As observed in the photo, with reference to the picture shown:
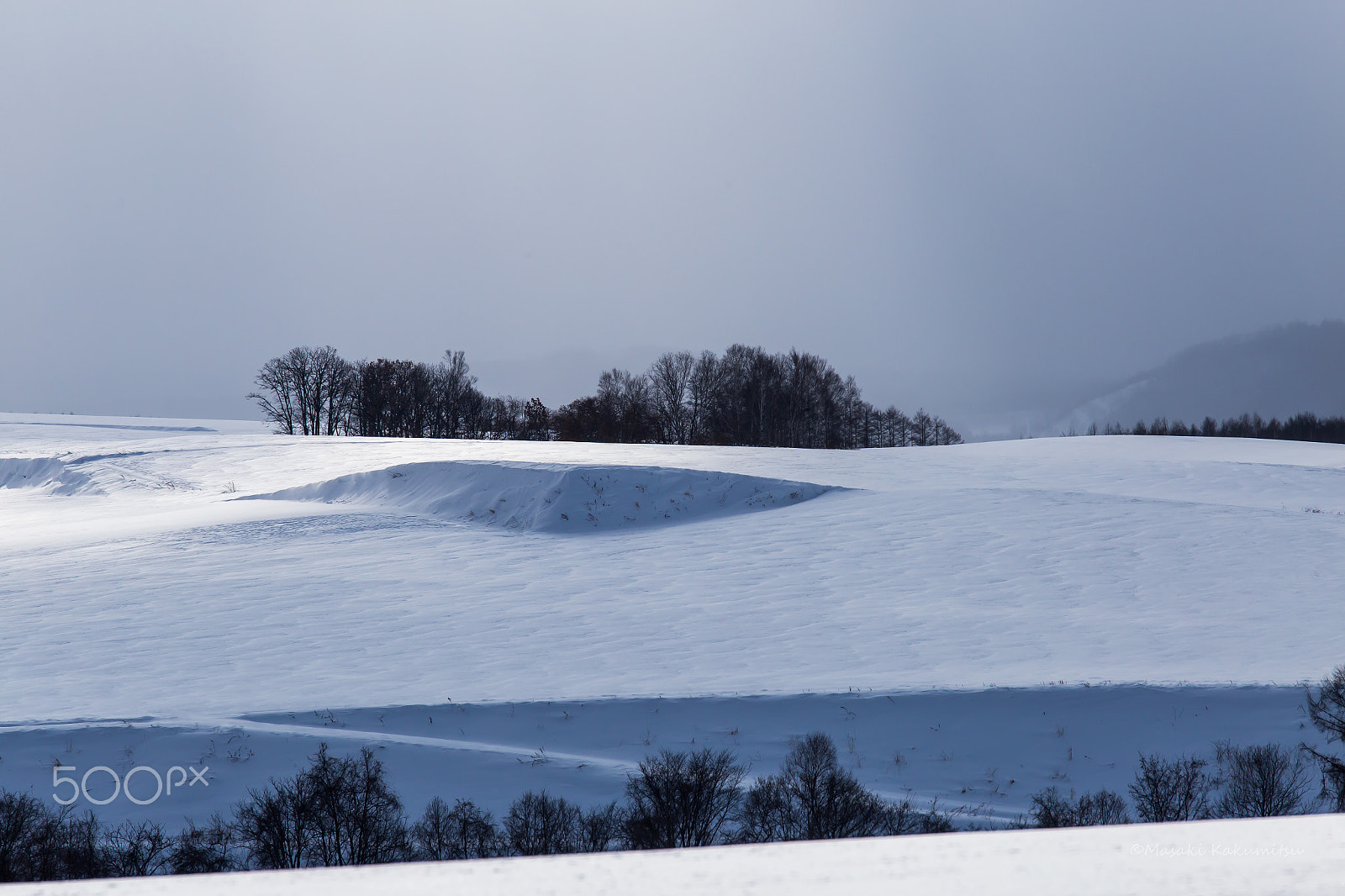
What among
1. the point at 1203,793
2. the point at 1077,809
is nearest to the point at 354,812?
the point at 1077,809

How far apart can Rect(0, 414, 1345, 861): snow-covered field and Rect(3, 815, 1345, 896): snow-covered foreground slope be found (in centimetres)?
660

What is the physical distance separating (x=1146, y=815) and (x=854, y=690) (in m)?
2.65

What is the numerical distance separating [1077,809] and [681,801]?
3.30 meters

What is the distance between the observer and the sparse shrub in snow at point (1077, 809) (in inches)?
268

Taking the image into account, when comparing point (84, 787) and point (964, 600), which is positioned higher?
point (964, 600)

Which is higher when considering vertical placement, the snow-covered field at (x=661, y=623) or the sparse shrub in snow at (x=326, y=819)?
the snow-covered field at (x=661, y=623)

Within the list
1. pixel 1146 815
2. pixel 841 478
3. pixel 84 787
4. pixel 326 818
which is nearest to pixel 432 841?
pixel 326 818

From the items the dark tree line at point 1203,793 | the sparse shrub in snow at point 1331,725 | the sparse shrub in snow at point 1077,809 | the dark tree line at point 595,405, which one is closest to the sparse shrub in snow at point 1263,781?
the dark tree line at point 1203,793

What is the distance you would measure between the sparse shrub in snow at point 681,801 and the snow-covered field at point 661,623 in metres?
0.46

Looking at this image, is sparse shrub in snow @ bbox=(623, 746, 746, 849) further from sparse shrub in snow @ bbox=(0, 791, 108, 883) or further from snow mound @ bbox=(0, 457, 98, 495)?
snow mound @ bbox=(0, 457, 98, 495)

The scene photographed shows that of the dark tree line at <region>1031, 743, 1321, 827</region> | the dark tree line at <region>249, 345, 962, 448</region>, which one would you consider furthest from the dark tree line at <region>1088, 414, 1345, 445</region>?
the dark tree line at <region>1031, 743, 1321, 827</region>

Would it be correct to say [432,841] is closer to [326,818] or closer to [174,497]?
[326,818]

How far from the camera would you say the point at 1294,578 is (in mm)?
12938

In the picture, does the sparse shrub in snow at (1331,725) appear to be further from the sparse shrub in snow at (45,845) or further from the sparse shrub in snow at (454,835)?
the sparse shrub in snow at (45,845)
